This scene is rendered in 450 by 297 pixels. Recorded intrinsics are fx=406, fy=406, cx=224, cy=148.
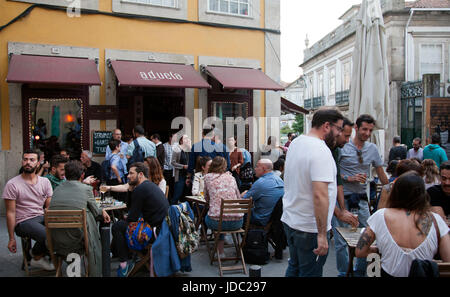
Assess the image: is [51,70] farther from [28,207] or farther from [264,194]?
[264,194]

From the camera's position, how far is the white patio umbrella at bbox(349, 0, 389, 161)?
726 centimetres

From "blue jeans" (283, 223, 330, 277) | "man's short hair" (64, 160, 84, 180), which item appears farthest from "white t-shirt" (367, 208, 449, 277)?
"man's short hair" (64, 160, 84, 180)

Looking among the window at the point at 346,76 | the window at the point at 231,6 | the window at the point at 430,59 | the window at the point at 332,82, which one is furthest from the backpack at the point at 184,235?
the window at the point at 332,82

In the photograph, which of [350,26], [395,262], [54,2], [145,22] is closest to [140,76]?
[145,22]

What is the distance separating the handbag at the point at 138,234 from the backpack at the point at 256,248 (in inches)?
60.4

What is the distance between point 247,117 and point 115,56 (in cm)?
393

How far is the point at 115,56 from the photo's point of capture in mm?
9867

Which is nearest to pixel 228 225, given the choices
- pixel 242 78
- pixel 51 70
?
pixel 51 70

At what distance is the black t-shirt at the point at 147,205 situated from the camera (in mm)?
4973

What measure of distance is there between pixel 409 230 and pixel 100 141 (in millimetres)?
7983

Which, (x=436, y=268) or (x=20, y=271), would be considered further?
(x=20, y=271)

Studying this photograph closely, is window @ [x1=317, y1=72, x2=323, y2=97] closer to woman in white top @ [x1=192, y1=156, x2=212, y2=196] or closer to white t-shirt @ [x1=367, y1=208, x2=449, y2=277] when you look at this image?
woman in white top @ [x1=192, y1=156, x2=212, y2=196]
